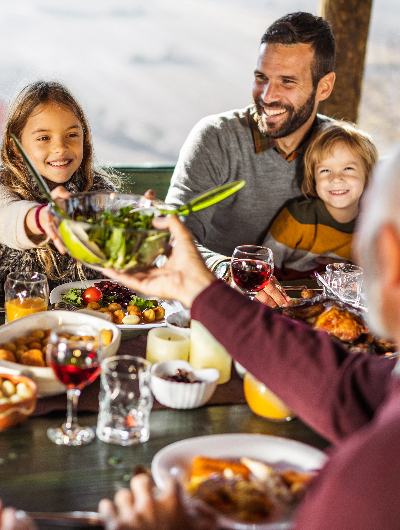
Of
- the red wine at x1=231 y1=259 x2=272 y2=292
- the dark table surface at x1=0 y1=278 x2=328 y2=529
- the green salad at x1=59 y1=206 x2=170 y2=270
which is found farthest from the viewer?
the red wine at x1=231 y1=259 x2=272 y2=292

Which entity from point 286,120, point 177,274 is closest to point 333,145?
point 286,120

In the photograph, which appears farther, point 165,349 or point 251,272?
point 251,272

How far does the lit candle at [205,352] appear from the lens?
1.27m

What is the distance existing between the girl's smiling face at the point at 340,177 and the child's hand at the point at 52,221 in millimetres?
1518

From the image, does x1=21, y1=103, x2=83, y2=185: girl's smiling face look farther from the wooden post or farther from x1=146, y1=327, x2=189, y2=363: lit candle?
the wooden post

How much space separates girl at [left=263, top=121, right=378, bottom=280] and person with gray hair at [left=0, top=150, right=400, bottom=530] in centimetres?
148

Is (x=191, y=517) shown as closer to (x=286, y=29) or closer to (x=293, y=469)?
(x=293, y=469)

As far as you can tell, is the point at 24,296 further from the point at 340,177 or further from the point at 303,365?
the point at 340,177

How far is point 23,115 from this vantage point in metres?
2.29

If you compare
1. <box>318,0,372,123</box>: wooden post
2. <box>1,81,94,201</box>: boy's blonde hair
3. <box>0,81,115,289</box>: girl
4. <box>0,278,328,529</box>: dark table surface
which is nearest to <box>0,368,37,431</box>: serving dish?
<box>0,278,328,529</box>: dark table surface

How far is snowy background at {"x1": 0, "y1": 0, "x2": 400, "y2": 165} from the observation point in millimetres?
4828

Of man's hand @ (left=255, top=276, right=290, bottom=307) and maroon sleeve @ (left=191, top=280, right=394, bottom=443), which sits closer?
maroon sleeve @ (left=191, top=280, right=394, bottom=443)

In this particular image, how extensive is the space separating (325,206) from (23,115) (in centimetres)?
154

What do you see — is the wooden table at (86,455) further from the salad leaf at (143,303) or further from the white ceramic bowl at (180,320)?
the salad leaf at (143,303)
